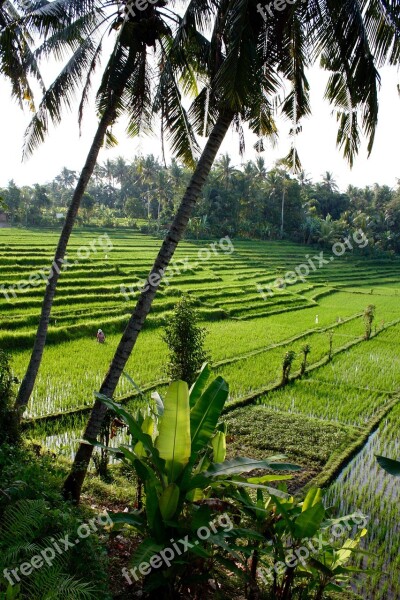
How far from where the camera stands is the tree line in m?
38.6

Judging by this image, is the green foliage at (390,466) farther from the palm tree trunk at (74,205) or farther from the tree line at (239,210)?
the tree line at (239,210)

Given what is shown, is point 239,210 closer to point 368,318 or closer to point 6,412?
point 368,318

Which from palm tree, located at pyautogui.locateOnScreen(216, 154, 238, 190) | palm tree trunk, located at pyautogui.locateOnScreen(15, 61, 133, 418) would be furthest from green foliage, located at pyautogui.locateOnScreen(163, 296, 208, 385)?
palm tree, located at pyautogui.locateOnScreen(216, 154, 238, 190)

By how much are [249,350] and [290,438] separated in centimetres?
585

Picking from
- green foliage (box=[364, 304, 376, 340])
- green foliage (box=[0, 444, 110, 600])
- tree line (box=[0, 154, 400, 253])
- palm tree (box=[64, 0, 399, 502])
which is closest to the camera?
green foliage (box=[0, 444, 110, 600])

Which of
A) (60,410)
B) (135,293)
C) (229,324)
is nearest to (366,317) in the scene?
(229,324)

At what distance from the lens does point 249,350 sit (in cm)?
1344

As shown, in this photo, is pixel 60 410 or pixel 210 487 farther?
pixel 60 410

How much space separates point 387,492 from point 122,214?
158 feet

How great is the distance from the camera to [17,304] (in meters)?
14.4

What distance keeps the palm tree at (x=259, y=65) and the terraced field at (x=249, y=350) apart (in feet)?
8.16

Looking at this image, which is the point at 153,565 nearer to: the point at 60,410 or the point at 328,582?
the point at 328,582

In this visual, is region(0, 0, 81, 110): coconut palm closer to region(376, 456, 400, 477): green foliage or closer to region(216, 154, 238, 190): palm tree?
region(376, 456, 400, 477): green foliage

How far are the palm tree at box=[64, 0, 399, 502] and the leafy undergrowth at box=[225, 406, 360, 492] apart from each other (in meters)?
3.30
